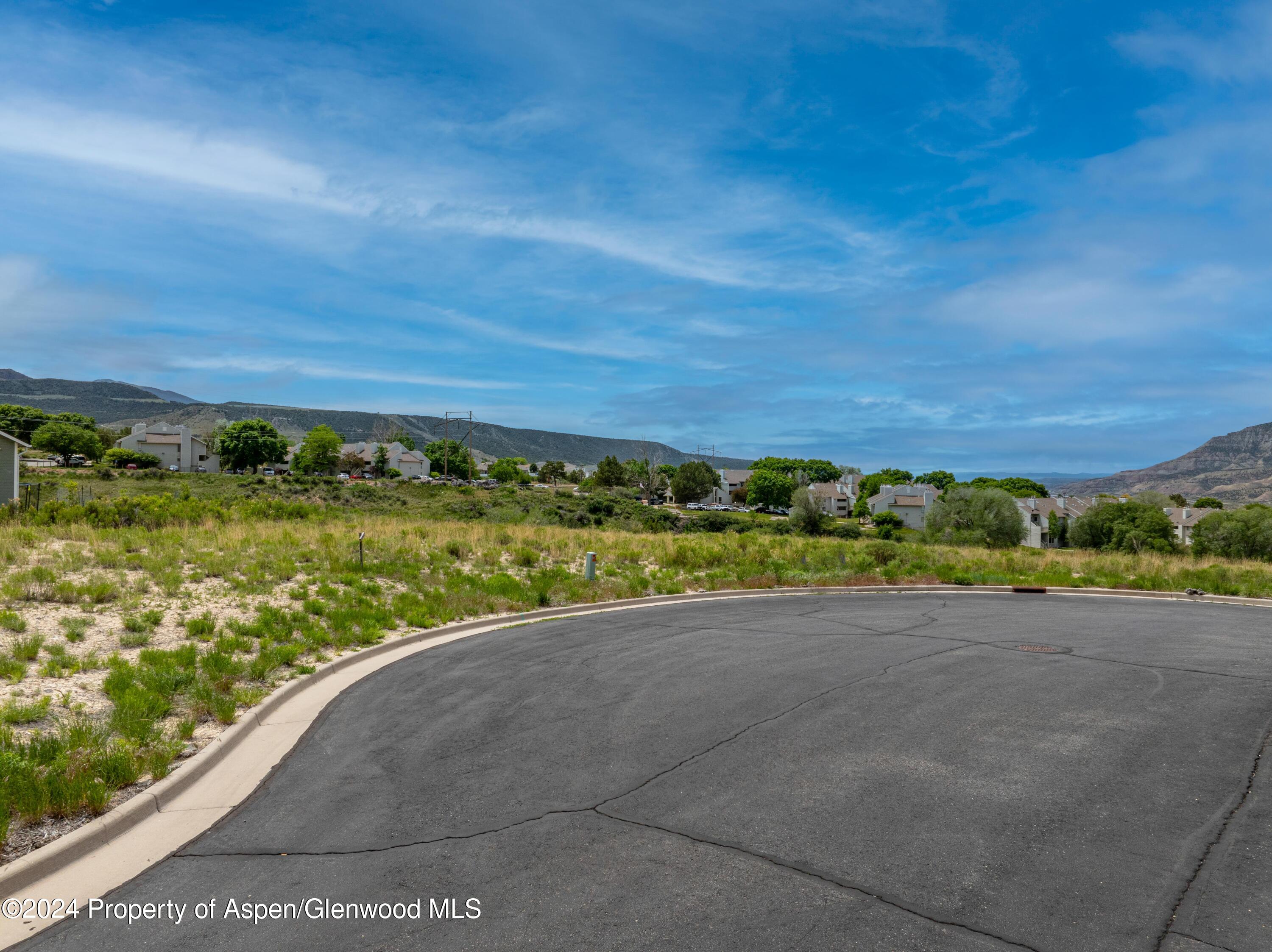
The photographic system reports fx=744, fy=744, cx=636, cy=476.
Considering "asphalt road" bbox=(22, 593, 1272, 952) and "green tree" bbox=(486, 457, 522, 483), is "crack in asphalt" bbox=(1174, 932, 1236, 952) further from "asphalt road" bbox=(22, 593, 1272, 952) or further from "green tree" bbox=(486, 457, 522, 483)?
"green tree" bbox=(486, 457, 522, 483)

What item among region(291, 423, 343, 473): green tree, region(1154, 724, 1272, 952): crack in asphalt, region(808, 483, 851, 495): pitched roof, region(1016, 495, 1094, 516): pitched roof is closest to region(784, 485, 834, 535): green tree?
region(1016, 495, 1094, 516): pitched roof

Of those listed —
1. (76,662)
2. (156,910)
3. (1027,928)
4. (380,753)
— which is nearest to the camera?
(1027,928)

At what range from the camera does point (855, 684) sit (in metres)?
8.73

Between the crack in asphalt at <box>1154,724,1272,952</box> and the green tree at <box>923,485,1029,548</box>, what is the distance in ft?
159

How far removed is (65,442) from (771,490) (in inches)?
3535

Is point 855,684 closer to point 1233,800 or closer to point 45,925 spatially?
point 1233,800

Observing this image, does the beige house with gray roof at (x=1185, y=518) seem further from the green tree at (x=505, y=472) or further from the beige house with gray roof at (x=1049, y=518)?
the green tree at (x=505, y=472)

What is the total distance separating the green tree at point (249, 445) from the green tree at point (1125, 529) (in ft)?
293

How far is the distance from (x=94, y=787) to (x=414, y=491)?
200ft

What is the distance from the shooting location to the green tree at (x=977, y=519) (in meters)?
53.3

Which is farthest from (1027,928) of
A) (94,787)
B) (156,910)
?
(94,787)

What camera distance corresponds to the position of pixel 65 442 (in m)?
79.5

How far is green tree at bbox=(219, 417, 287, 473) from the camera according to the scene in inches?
3622

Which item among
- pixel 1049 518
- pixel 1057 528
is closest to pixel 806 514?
pixel 1057 528
